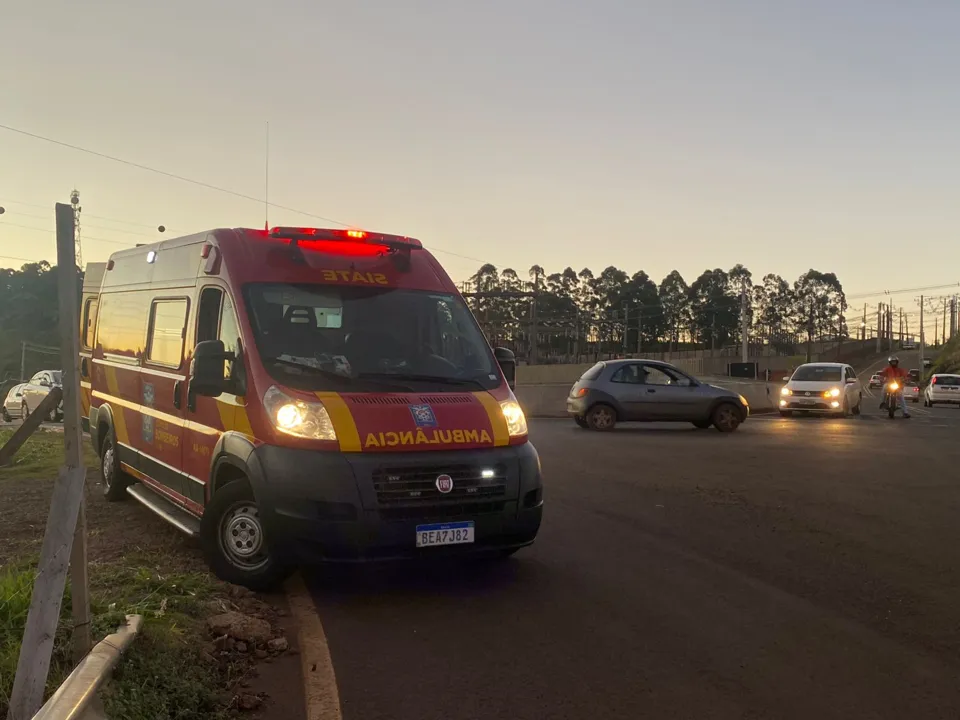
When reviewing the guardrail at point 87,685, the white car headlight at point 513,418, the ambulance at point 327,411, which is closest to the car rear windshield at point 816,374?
the ambulance at point 327,411

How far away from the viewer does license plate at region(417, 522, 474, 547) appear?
5578mm

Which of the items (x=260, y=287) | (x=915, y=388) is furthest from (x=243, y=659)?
(x=915, y=388)

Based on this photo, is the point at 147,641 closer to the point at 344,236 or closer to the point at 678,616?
the point at 678,616

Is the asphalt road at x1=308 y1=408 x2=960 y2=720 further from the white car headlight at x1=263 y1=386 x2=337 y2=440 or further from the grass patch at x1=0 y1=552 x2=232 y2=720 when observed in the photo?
the white car headlight at x1=263 y1=386 x2=337 y2=440

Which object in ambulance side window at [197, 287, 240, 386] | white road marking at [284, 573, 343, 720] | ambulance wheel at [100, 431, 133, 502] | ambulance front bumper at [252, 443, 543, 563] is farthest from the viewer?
ambulance wheel at [100, 431, 133, 502]

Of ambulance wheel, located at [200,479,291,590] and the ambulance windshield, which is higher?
the ambulance windshield

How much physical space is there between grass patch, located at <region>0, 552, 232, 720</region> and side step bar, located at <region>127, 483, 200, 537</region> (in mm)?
897

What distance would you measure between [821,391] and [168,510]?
2201 cm

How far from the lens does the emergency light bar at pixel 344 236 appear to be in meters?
6.68

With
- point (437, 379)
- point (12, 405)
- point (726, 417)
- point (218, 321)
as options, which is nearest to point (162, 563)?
point (218, 321)

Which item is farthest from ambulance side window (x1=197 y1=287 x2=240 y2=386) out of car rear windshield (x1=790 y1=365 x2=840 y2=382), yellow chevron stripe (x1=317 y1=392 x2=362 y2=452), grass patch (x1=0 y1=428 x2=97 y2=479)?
car rear windshield (x1=790 y1=365 x2=840 y2=382)

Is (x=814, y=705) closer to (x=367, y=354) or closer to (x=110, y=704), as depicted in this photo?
(x=110, y=704)

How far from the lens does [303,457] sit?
18.0 ft

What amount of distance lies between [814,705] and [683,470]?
27.6ft
